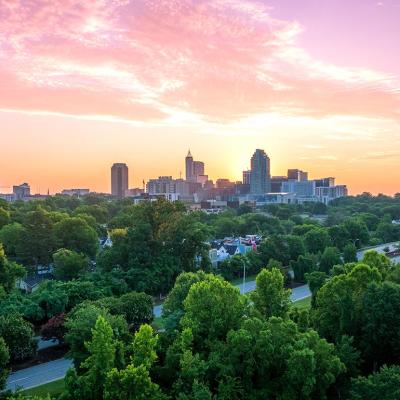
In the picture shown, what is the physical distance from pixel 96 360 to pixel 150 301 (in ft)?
40.1

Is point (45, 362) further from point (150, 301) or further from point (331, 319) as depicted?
point (331, 319)

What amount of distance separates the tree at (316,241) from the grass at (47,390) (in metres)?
44.3

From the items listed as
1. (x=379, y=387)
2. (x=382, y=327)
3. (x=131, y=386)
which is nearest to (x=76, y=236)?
(x=382, y=327)

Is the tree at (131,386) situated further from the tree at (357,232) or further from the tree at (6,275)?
the tree at (357,232)

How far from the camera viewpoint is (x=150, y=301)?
100 ft

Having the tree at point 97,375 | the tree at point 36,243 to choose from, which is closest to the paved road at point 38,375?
the tree at point 97,375

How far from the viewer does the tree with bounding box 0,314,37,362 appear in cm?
2481

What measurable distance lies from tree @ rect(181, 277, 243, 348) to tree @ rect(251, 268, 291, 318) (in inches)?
91.7

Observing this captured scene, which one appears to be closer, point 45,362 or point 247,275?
point 45,362

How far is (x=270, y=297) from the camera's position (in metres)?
24.7

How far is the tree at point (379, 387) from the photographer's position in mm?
17797

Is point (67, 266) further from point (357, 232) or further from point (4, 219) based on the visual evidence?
point (357, 232)

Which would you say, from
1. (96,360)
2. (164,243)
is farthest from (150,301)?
(164,243)

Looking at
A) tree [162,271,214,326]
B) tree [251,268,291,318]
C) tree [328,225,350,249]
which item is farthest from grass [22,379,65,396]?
tree [328,225,350,249]
